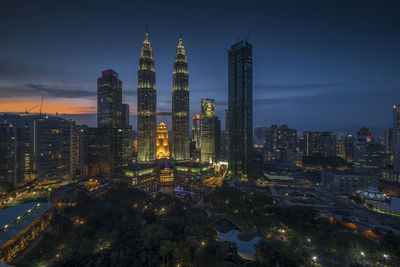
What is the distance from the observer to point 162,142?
15975 cm

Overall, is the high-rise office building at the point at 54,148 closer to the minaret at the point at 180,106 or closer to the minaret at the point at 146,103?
the minaret at the point at 146,103

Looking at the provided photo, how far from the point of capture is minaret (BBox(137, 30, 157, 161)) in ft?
447

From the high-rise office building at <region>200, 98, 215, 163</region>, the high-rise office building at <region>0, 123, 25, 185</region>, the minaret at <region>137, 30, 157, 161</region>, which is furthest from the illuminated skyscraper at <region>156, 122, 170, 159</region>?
the high-rise office building at <region>0, 123, 25, 185</region>

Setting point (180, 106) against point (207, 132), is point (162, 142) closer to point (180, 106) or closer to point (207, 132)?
point (180, 106)

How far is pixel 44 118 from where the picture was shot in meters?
94.4

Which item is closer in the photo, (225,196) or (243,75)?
(225,196)

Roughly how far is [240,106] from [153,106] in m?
63.6

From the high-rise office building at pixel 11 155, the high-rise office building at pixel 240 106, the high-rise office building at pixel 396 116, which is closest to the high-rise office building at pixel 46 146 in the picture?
the high-rise office building at pixel 11 155

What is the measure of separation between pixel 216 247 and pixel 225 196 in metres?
30.7

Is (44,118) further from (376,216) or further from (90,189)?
(376,216)

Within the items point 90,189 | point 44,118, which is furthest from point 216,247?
point 44,118

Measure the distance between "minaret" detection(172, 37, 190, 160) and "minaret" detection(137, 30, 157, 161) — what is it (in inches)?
640

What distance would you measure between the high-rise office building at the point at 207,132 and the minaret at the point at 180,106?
43.2ft

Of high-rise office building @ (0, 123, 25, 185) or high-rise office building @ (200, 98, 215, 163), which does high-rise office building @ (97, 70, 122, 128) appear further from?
high-rise office building @ (200, 98, 215, 163)
